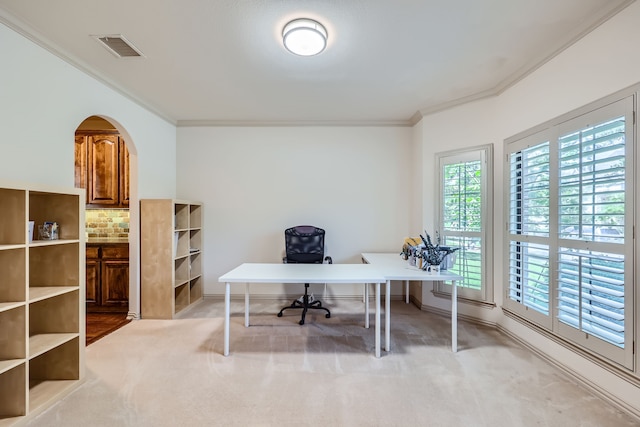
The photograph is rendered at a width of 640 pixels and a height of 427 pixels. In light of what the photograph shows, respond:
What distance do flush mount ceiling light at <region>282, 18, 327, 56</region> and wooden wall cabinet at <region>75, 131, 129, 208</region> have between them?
10.00 ft

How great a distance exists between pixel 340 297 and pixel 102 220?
3.77 meters

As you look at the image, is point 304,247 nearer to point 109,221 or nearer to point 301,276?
point 301,276

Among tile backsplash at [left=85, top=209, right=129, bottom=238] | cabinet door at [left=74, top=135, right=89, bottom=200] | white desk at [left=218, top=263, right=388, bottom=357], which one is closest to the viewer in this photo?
white desk at [left=218, top=263, right=388, bottom=357]

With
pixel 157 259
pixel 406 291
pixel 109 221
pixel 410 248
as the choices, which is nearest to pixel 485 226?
pixel 410 248

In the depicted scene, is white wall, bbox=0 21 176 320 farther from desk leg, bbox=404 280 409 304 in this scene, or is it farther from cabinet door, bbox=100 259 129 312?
desk leg, bbox=404 280 409 304

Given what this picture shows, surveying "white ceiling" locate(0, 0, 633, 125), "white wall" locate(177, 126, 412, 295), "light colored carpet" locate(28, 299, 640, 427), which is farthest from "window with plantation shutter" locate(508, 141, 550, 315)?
"white wall" locate(177, 126, 412, 295)

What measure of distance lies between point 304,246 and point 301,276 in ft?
4.13

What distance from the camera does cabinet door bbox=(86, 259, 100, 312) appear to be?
3777mm

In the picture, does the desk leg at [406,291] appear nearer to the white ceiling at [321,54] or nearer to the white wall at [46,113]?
the white ceiling at [321,54]

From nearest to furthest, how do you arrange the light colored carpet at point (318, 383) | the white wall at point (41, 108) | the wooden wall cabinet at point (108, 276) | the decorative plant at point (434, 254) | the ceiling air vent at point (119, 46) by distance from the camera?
the light colored carpet at point (318, 383) < the white wall at point (41, 108) < the ceiling air vent at point (119, 46) < the decorative plant at point (434, 254) < the wooden wall cabinet at point (108, 276)

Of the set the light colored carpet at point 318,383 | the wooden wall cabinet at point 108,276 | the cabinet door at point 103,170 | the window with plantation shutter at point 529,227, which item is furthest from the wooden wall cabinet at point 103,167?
the window with plantation shutter at point 529,227

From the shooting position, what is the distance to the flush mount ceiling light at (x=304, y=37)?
2.14 metres

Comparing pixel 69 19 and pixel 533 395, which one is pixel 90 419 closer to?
pixel 69 19

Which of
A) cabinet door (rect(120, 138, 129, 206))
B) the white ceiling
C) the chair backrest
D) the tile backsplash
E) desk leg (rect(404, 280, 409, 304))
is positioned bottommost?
desk leg (rect(404, 280, 409, 304))
